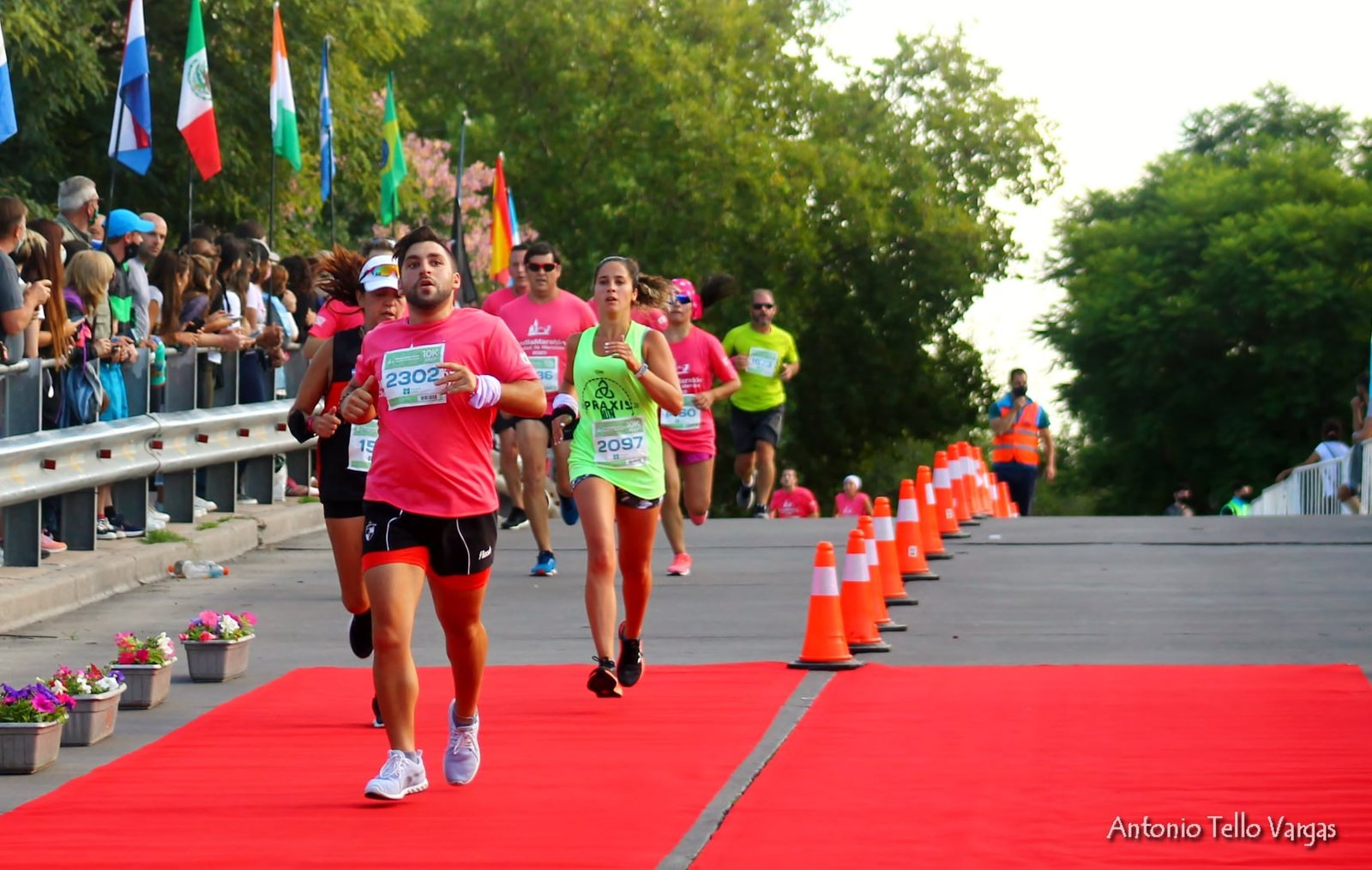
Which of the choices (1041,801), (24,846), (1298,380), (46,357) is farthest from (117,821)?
(1298,380)

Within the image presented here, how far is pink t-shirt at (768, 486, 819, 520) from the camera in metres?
29.4

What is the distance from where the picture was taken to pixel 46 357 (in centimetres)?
1459

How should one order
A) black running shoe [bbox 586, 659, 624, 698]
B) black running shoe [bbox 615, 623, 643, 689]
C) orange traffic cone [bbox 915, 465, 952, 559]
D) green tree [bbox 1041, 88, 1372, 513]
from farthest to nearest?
green tree [bbox 1041, 88, 1372, 513] → orange traffic cone [bbox 915, 465, 952, 559] → black running shoe [bbox 615, 623, 643, 689] → black running shoe [bbox 586, 659, 624, 698]

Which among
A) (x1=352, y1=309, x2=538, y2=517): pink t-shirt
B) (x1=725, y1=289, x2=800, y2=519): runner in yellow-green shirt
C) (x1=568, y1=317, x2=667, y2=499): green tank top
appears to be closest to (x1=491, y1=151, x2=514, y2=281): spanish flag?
(x1=725, y1=289, x2=800, y2=519): runner in yellow-green shirt

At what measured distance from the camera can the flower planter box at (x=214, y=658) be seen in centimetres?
1198

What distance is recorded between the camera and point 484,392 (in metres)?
8.58

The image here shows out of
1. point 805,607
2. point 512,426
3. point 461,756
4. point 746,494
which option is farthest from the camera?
point 746,494

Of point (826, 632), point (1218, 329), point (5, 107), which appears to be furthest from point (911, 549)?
point (1218, 329)

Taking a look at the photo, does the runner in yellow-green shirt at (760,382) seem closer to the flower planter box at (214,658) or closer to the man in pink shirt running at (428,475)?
the flower planter box at (214,658)

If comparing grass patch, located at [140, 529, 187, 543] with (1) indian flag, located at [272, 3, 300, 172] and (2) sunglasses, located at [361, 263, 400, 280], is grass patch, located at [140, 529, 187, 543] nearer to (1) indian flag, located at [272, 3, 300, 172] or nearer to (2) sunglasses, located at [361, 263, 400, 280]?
(2) sunglasses, located at [361, 263, 400, 280]

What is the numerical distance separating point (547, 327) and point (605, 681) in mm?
5117

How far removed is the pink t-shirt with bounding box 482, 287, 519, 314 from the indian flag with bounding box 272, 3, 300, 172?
739 cm

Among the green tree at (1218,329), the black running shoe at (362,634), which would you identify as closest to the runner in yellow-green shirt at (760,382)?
the black running shoe at (362,634)

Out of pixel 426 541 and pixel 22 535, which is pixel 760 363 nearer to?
pixel 22 535
